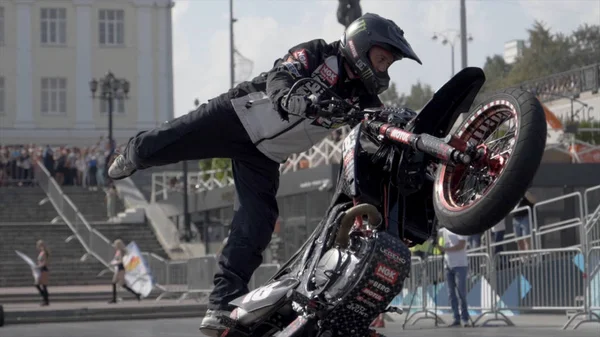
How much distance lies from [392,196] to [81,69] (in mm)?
68496

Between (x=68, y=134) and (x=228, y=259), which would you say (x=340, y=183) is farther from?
(x=68, y=134)

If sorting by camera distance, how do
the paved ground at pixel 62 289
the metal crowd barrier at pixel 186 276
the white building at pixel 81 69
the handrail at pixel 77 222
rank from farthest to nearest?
the white building at pixel 81 69 < the handrail at pixel 77 222 < the paved ground at pixel 62 289 < the metal crowd barrier at pixel 186 276

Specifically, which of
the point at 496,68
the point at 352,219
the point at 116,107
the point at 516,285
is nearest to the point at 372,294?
the point at 352,219

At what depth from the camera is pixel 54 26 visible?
238 ft

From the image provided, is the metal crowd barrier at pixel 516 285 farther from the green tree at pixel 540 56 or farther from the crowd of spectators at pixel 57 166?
the green tree at pixel 540 56

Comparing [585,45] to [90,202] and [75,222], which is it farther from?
[75,222]

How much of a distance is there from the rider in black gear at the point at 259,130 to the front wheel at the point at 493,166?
24.1 inches

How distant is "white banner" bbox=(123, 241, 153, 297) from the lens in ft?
90.9

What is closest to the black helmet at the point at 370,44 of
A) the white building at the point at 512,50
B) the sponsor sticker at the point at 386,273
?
the sponsor sticker at the point at 386,273

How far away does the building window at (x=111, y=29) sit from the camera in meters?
73.1

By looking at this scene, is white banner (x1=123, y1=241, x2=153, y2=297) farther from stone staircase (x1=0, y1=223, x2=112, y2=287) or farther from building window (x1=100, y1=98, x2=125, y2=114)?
building window (x1=100, y1=98, x2=125, y2=114)

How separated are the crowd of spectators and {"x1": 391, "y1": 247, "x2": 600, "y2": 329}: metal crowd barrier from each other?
31.8 m

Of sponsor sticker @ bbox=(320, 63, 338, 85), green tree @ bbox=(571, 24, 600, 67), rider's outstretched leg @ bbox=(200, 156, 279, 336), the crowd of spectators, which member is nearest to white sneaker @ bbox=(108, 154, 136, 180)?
rider's outstretched leg @ bbox=(200, 156, 279, 336)

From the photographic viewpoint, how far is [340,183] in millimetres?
6062
